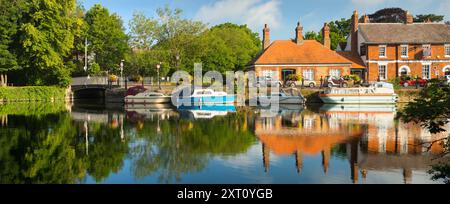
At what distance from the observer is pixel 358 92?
43.6 m

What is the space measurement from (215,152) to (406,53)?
4046 centimetres

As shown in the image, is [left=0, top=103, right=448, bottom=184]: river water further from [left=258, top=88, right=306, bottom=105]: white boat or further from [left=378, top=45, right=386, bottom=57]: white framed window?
[left=378, top=45, right=386, bottom=57]: white framed window

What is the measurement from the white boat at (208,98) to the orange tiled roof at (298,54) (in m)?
7.88

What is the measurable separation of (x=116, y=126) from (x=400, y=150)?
52.9 ft

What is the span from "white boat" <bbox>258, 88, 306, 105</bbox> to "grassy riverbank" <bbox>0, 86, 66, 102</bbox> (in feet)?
78.9

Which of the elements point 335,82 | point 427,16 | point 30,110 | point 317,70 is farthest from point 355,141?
point 427,16

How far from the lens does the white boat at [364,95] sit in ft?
142

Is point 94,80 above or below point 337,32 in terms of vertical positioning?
below

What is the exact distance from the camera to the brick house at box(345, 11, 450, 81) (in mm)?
51281

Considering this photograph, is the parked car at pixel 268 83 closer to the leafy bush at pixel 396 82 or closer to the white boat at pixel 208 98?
the white boat at pixel 208 98

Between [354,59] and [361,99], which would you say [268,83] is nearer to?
[361,99]

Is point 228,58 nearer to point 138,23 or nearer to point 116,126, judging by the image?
point 138,23

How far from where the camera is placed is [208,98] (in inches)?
1725

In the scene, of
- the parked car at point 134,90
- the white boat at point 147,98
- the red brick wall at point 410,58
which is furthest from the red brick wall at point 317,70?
the parked car at point 134,90
